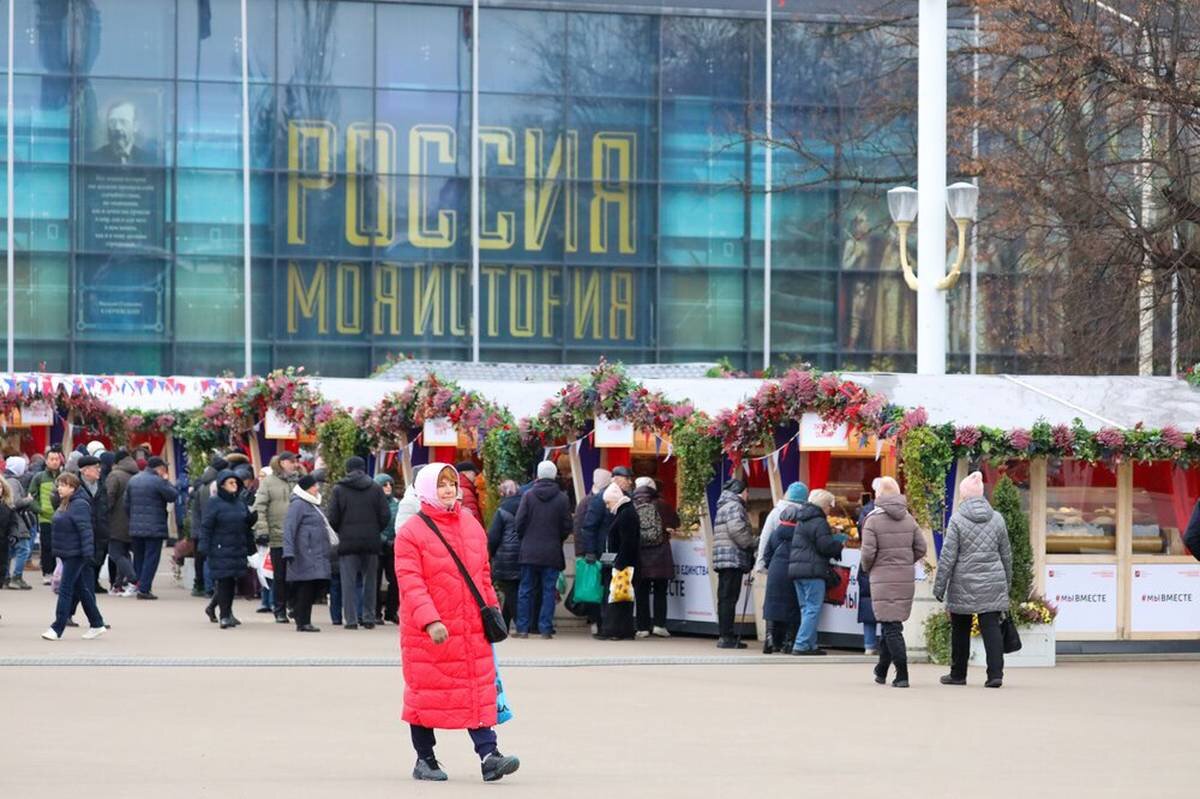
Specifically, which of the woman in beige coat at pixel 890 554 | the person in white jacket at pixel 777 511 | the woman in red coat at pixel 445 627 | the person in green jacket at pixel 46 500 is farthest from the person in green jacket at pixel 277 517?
the woman in red coat at pixel 445 627

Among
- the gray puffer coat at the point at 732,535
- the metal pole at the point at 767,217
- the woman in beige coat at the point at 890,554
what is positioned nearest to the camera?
the woman in beige coat at the point at 890,554

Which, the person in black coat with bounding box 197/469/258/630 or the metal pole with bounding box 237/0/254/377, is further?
the metal pole with bounding box 237/0/254/377

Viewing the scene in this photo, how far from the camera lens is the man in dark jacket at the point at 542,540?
2114 cm

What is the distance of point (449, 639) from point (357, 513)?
1082cm

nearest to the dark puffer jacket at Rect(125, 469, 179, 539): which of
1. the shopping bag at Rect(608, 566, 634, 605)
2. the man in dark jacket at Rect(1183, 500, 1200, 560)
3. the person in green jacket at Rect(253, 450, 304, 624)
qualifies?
the person in green jacket at Rect(253, 450, 304, 624)

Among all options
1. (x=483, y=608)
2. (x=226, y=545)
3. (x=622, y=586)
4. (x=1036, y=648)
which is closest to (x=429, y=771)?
(x=483, y=608)

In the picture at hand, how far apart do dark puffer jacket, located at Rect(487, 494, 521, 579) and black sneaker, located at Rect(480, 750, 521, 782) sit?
10476mm

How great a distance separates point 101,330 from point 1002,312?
18700 millimetres

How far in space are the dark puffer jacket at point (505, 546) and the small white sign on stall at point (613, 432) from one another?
44.2 inches

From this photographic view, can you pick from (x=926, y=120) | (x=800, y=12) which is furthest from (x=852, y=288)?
(x=926, y=120)

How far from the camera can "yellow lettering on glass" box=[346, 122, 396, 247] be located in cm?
4712

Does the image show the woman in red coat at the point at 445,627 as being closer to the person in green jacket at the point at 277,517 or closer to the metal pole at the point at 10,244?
the person in green jacket at the point at 277,517

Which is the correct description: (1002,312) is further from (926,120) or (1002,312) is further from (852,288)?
(926,120)

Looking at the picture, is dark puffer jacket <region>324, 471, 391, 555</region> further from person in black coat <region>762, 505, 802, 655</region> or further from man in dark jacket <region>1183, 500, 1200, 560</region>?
man in dark jacket <region>1183, 500, 1200, 560</region>
